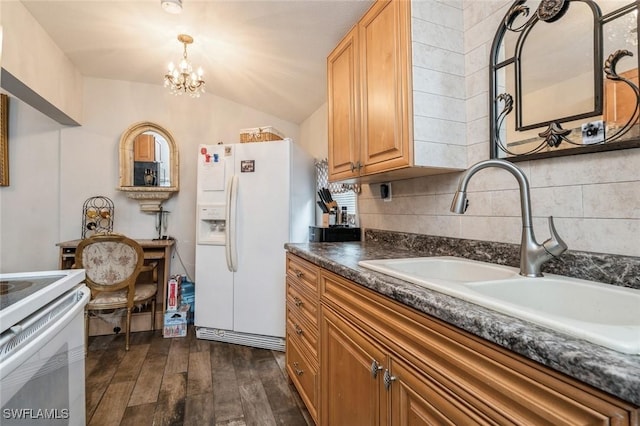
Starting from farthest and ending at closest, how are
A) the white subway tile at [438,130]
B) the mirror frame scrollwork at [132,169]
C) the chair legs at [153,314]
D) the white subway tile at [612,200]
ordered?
the mirror frame scrollwork at [132,169] → the chair legs at [153,314] → the white subway tile at [438,130] → the white subway tile at [612,200]

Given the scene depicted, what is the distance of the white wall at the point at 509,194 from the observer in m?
0.94

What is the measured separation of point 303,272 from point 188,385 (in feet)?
3.63

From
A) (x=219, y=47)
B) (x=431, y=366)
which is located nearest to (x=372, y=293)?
(x=431, y=366)

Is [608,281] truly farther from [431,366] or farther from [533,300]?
[431,366]

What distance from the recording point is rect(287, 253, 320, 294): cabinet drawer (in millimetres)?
1567

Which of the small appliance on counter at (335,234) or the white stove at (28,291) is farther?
the small appliance on counter at (335,234)

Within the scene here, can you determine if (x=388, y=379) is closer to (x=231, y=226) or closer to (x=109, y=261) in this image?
(x=231, y=226)

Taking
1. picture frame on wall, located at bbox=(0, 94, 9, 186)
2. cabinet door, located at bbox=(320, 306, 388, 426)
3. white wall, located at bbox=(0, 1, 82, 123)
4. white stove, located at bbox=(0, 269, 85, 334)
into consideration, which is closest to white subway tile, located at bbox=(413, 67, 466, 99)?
cabinet door, located at bbox=(320, 306, 388, 426)

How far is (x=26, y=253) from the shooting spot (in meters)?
2.95

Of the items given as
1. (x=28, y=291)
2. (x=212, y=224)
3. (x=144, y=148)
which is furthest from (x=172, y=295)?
(x=28, y=291)

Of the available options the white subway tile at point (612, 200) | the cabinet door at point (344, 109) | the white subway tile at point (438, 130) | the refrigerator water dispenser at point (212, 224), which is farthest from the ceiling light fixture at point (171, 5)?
the white subway tile at point (612, 200)

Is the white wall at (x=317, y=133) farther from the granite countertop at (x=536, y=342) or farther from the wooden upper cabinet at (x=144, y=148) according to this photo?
the granite countertop at (x=536, y=342)

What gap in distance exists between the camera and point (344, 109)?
6.17 feet

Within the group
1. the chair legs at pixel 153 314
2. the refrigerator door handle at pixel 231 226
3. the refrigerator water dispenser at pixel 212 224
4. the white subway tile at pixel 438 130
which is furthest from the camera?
the chair legs at pixel 153 314
